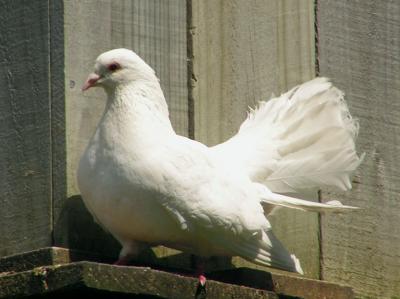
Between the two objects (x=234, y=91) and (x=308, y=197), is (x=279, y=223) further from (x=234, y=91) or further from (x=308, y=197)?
(x=234, y=91)

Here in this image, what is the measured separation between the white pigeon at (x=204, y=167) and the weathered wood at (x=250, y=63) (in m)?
0.12

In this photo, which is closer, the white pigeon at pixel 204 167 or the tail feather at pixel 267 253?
the white pigeon at pixel 204 167

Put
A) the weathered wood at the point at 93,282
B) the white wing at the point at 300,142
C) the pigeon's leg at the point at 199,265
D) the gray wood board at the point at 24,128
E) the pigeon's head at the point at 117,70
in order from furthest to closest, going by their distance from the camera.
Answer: the white wing at the point at 300,142 → the gray wood board at the point at 24,128 → the pigeon's head at the point at 117,70 → the pigeon's leg at the point at 199,265 → the weathered wood at the point at 93,282

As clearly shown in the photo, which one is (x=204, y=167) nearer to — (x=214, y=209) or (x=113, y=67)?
(x=214, y=209)

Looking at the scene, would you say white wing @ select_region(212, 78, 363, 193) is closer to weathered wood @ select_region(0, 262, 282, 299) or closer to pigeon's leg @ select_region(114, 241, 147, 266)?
pigeon's leg @ select_region(114, 241, 147, 266)

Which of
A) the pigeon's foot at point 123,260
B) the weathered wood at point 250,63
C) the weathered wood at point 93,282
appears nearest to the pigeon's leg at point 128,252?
the pigeon's foot at point 123,260

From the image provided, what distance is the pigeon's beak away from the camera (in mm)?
6078

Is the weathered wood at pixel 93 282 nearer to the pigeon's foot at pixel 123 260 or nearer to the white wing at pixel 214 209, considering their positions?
the white wing at pixel 214 209

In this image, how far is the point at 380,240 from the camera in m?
6.86

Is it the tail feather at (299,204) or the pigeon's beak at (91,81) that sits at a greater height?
the pigeon's beak at (91,81)

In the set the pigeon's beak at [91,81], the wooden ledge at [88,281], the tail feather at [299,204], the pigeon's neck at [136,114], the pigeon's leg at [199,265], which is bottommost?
the pigeon's leg at [199,265]

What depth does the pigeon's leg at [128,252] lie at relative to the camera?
19.7 feet

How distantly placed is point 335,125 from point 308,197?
350 millimetres

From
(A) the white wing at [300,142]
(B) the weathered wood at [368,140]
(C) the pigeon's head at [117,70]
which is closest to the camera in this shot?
(C) the pigeon's head at [117,70]
